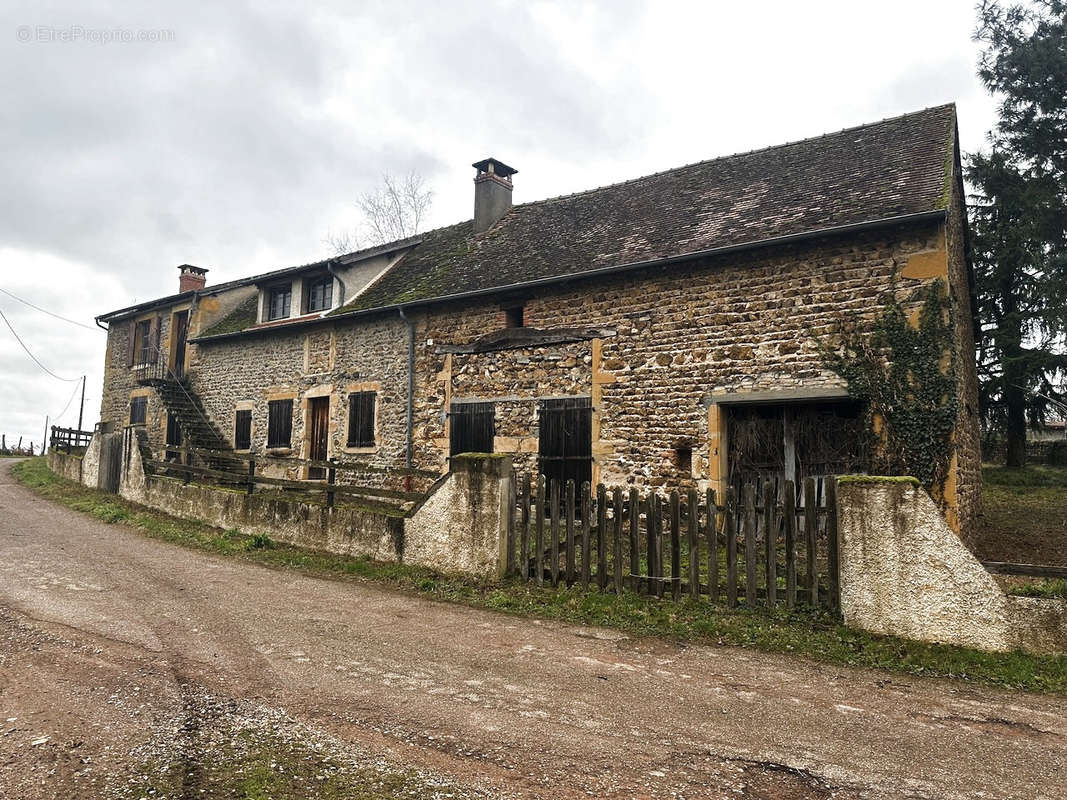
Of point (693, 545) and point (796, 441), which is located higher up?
point (796, 441)

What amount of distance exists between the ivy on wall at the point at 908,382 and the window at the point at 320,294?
12.4 meters

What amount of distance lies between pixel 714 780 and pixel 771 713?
43.5 inches

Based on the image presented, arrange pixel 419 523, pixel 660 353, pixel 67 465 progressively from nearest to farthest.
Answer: pixel 419 523
pixel 660 353
pixel 67 465

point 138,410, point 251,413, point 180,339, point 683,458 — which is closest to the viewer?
point 683,458

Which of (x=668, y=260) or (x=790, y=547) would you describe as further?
(x=668, y=260)

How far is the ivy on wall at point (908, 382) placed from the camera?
8898mm

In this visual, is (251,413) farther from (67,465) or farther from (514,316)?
(514,316)

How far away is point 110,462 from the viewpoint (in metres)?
15.8

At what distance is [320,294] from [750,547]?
14.1m

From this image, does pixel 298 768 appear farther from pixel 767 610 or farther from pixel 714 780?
pixel 767 610

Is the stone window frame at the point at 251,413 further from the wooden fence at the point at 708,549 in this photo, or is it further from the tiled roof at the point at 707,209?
the wooden fence at the point at 708,549

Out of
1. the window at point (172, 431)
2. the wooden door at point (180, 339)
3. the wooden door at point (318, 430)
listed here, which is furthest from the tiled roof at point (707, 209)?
the wooden door at point (180, 339)

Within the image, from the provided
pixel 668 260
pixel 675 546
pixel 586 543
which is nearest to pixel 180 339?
pixel 668 260

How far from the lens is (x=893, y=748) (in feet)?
11.8
